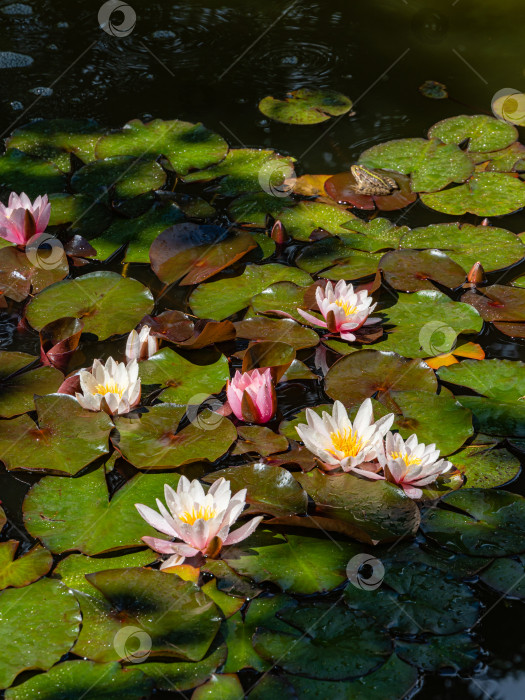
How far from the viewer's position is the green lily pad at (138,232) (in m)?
2.79

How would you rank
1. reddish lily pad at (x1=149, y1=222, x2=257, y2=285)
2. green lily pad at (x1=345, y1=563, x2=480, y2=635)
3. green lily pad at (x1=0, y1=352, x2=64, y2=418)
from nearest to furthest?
green lily pad at (x1=345, y1=563, x2=480, y2=635) < green lily pad at (x1=0, y1=352, x2=64, y2=418) < reddish lily pad at (x1=149, y1=222, x2=257, y2=285)

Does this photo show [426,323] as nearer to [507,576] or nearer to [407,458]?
[407,458]

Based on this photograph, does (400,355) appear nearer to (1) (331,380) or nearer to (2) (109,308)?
(1) (331,380)

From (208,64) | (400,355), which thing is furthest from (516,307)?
(208,64)

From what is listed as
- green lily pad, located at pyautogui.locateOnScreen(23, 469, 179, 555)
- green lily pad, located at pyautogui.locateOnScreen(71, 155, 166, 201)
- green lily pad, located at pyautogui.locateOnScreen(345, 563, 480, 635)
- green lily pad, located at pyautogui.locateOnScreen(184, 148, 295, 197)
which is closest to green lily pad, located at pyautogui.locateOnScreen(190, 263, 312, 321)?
green lily pad, located at pyautogui.locateOnScreen(184, 148, 295, 197)

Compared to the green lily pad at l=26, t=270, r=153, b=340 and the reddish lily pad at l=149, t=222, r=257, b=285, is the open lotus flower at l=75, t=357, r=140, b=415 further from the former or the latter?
the reddish lily pad at l=149, t=222, r=257, b=285

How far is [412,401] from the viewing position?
84.3 inches

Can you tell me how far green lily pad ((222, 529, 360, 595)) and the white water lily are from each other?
0.71 ft

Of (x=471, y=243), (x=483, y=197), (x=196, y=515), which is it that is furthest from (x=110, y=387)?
(x=483, y=197)

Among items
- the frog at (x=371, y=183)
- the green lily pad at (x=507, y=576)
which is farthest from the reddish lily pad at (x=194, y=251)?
the green lily pad at (x=507, y=576)

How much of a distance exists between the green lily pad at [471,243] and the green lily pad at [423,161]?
0.34 metres

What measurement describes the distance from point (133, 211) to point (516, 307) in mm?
1581

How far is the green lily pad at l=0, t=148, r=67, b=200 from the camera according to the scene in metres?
Answer: 3.06

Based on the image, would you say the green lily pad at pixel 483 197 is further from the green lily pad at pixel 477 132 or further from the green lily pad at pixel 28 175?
the green lily pad at pixel 28 175
